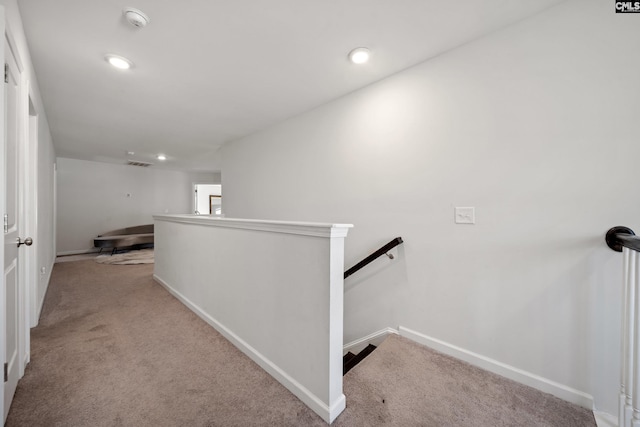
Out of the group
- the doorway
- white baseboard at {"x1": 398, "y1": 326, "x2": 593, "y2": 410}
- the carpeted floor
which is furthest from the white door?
the doorway

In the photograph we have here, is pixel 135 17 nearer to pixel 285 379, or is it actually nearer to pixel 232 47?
pixel 232 47

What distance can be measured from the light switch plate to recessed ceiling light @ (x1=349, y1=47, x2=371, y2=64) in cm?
138

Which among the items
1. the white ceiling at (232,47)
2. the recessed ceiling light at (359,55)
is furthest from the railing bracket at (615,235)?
the recessed ceiling light at (359,55)

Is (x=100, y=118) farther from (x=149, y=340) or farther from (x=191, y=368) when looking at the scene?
(x=191, y=368)

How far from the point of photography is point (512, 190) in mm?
1693

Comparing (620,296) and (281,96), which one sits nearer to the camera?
(620,296)

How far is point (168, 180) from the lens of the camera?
772 cm

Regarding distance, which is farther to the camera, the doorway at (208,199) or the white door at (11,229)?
the doorway at (208,199)

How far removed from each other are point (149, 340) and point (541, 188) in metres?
3.12

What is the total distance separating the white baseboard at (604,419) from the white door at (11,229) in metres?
3.08

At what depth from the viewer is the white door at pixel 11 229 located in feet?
4.48

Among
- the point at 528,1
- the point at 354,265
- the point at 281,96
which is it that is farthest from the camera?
the point at 281,96

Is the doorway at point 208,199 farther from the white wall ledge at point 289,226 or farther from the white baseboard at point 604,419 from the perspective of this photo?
the white baseboard at point 604,419

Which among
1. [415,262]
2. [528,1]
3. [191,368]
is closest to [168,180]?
[191,368]
